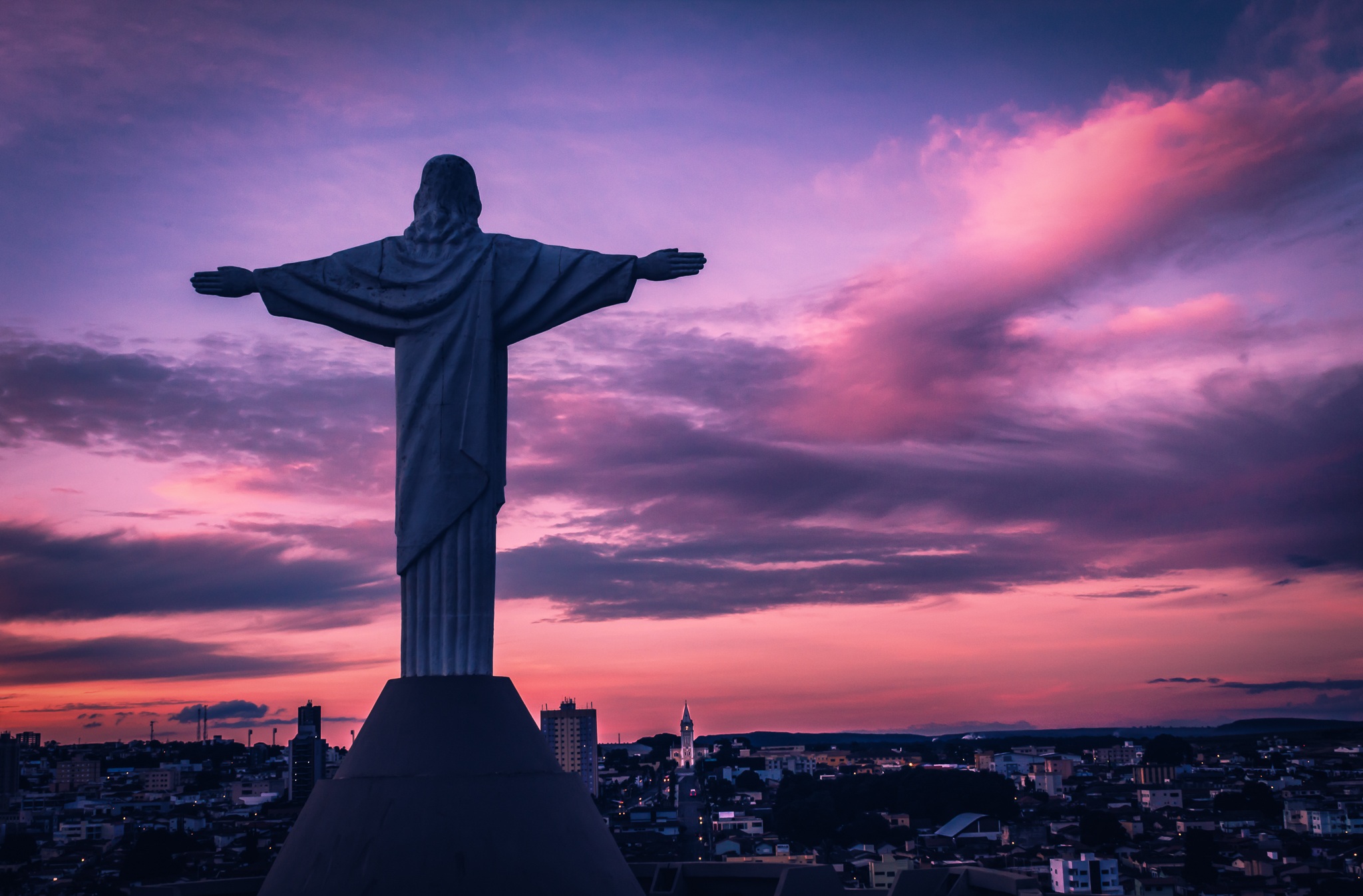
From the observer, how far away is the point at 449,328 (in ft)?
39.9

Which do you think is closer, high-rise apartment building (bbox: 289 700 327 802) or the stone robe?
the stone robe

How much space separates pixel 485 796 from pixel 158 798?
92.7 meters

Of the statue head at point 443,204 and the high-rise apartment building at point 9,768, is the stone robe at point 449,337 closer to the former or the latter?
the statue head at point 443,204

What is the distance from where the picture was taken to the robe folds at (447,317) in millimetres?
11922

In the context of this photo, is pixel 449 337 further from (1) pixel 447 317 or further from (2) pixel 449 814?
(2) pixel 449 814

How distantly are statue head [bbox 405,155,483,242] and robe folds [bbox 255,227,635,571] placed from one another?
0.11 meters

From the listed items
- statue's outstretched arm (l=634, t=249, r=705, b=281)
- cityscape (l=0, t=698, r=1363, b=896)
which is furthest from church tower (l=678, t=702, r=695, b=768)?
statue's outstretched arm (l=634, t=249, r=705, b=281)

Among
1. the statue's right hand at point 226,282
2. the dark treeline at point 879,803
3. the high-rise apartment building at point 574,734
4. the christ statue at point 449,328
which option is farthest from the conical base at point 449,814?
the high-rise apartment building at point 574,734

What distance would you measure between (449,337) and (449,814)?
4502mm

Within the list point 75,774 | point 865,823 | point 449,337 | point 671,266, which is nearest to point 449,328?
point 449,337

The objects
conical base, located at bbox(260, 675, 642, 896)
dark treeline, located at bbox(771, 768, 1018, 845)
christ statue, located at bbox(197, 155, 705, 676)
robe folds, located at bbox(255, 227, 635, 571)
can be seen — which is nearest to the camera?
conical base, located at bbox(260, 675, 642, 896)

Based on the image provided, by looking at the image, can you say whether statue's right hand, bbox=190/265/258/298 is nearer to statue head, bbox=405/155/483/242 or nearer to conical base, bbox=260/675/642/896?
statue head, bbox=405/155/483/242

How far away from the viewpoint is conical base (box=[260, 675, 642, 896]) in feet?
32.7

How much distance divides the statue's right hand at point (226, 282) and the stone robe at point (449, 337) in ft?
0.48
